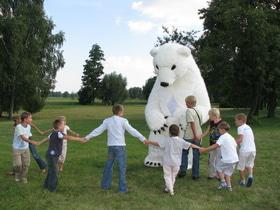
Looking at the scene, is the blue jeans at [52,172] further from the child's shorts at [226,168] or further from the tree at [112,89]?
the tree at [112,89]

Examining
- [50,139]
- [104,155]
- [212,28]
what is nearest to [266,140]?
[104,155]

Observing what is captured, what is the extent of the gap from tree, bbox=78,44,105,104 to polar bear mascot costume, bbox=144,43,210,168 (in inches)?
2764

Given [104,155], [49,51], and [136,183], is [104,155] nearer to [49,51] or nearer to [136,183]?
[136,183]

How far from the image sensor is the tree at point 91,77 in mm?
78875

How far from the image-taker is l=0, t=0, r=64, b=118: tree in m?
32.0

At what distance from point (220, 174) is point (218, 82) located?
61.4 ft

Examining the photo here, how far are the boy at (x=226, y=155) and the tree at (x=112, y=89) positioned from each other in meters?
69.6

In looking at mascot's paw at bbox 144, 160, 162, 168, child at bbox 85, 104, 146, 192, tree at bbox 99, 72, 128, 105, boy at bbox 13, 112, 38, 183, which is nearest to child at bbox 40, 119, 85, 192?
child at bbox 85, 104, 146, 192

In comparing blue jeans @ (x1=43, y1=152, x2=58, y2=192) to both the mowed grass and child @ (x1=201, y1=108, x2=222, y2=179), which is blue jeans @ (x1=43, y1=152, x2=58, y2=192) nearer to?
the mowed grass

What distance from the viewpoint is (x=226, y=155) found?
6.99m

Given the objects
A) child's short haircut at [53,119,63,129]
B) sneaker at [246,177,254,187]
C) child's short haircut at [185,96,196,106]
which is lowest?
sneaker at [246,177,254,187]

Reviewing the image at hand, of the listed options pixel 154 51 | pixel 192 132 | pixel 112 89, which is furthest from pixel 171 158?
pixel 112 89

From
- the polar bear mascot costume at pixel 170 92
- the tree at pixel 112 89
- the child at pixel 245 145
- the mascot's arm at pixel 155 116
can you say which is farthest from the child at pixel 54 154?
the tree at pixel 112 89

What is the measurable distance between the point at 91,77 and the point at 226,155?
7392cm
